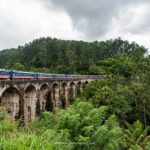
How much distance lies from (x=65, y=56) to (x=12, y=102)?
215ft

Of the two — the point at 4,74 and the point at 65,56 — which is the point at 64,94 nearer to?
the point at 4,74

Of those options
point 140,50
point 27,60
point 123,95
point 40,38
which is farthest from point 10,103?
point 40,38

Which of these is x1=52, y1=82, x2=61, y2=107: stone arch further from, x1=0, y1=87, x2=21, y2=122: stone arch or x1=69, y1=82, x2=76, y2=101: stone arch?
x1=0, y1=87, x2=21, y2=122: stone arch

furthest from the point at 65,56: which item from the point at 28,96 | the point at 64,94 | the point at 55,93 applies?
the point at 28,96

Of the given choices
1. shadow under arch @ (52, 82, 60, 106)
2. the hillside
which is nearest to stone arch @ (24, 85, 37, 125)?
shadow under arch @ (52, 82, 60, 106)

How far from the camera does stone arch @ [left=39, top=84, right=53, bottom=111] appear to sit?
3419cm

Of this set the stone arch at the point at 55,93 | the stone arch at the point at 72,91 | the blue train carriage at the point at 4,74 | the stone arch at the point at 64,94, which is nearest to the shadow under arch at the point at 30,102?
the blue train carriage at the point at 4,74

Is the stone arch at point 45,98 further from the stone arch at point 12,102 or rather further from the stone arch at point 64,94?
the stone arch at point 12,102

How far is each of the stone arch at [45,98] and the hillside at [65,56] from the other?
38878 millimetres

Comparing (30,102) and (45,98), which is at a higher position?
(30,102)

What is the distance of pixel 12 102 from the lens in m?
24.6

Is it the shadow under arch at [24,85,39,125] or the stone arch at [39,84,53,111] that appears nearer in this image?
the shadow under arch at [24,85,39,125]

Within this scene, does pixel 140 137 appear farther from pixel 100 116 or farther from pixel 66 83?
pixel 66 83

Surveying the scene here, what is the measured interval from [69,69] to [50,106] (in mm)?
42419
